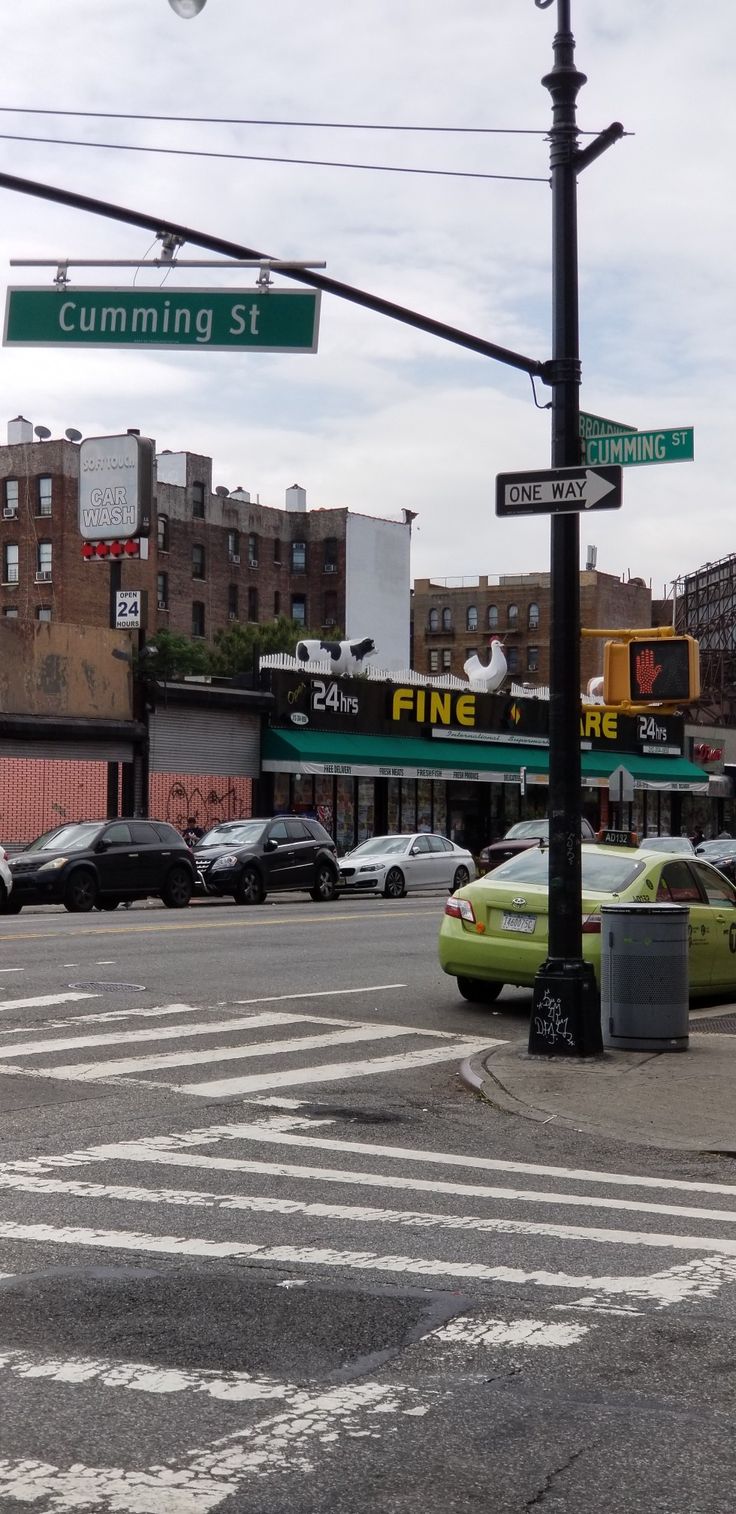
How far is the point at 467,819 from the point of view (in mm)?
55844

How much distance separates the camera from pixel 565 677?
11961 millimetres

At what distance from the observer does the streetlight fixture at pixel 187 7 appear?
33.5 ft

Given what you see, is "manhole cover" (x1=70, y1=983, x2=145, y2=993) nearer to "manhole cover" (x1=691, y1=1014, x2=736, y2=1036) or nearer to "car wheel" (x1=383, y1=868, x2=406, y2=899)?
"manhole cover" (x1=691, y1=1014, x2=736, y2=1036)

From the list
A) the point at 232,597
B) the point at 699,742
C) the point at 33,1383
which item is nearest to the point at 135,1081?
the point at 33,1383

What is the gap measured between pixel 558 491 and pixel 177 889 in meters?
18.8

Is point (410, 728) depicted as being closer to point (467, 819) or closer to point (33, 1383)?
point (467, 819)

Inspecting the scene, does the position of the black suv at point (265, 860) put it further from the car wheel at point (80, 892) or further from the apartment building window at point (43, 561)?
the apartment building window at point (43, 561)

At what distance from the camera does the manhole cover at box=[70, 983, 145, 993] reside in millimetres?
15250

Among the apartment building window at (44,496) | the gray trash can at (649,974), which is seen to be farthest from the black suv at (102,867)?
the apartment building window at (44,496)

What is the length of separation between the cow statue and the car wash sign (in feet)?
24.3

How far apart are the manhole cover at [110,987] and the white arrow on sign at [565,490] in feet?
19.7

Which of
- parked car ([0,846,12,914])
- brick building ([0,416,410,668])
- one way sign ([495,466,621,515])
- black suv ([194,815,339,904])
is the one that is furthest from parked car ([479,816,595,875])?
brick building ([0,416,410,668])

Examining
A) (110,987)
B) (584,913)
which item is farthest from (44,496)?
(584,913)

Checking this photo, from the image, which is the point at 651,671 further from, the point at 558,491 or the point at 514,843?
the point at 514,843
